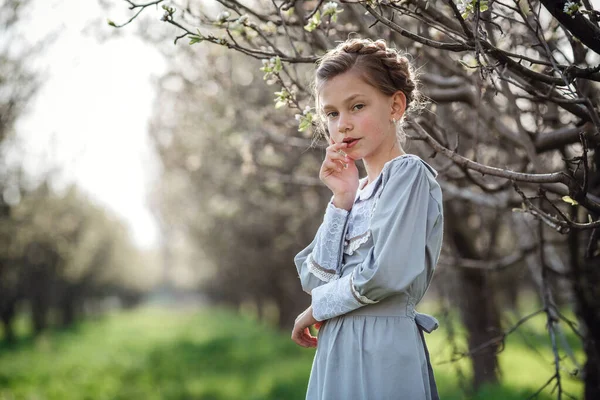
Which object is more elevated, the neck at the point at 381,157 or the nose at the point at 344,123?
the nose at the point at 344,123

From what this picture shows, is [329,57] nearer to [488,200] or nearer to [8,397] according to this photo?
[488,200]

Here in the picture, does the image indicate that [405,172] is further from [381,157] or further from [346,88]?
[346,88]

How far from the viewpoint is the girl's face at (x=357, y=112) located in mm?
2346

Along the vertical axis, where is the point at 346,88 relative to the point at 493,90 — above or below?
below

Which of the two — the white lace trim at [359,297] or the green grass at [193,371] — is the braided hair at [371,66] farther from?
the green grass at [193,371]

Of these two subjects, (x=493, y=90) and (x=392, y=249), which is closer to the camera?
(x=392, y=249)

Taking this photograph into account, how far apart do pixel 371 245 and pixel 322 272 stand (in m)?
0.23

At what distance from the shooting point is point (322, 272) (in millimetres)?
2402

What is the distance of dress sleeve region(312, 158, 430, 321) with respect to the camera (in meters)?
2.06

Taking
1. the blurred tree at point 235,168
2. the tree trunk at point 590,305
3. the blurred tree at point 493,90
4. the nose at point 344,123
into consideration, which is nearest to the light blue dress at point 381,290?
the nose at point 344,123

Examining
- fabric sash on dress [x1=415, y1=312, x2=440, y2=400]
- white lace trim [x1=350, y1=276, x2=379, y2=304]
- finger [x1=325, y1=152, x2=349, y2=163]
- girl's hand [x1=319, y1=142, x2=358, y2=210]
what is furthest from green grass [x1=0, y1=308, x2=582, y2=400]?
white lace trim [x1=350, y1=276, x2=379, y2=304]

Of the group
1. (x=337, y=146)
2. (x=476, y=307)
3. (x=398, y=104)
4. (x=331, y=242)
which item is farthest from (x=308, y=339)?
(x=476, y=307)

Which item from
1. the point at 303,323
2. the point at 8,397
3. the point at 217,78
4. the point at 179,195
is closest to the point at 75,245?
the point at 179,195

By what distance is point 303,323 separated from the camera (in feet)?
7.80
